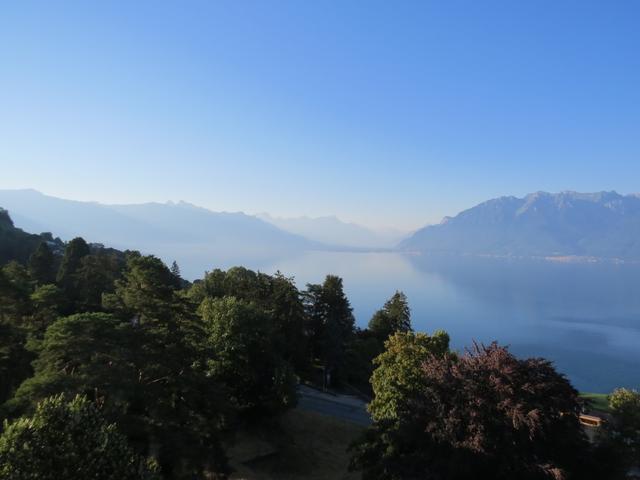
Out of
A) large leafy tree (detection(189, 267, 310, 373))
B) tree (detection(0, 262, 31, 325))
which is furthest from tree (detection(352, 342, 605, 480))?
large leafy tree (detection(189, 267, 310, 373))

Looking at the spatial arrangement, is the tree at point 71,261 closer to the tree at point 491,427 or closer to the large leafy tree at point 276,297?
the large leafy tree at point 276,297

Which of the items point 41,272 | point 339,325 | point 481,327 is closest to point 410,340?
point 339,325

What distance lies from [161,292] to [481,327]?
319 ft

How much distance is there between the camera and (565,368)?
72.9 meters

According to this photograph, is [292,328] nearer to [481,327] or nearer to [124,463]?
[124,463]

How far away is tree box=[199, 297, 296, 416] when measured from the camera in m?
21.9

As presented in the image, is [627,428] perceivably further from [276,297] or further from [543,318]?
[543,318]

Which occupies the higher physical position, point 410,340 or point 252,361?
point 410,340

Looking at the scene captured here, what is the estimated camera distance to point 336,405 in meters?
31.1

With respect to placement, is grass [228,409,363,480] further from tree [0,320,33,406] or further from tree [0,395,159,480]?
tree [0,395,159,480]

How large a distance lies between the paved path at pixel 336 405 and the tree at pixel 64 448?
1955cm

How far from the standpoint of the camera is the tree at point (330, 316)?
126 ft

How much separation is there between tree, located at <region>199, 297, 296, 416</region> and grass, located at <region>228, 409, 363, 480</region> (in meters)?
1.49

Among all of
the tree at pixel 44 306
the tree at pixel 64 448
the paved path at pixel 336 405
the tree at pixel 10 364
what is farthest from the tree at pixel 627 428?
the tree at pixel 44 306
